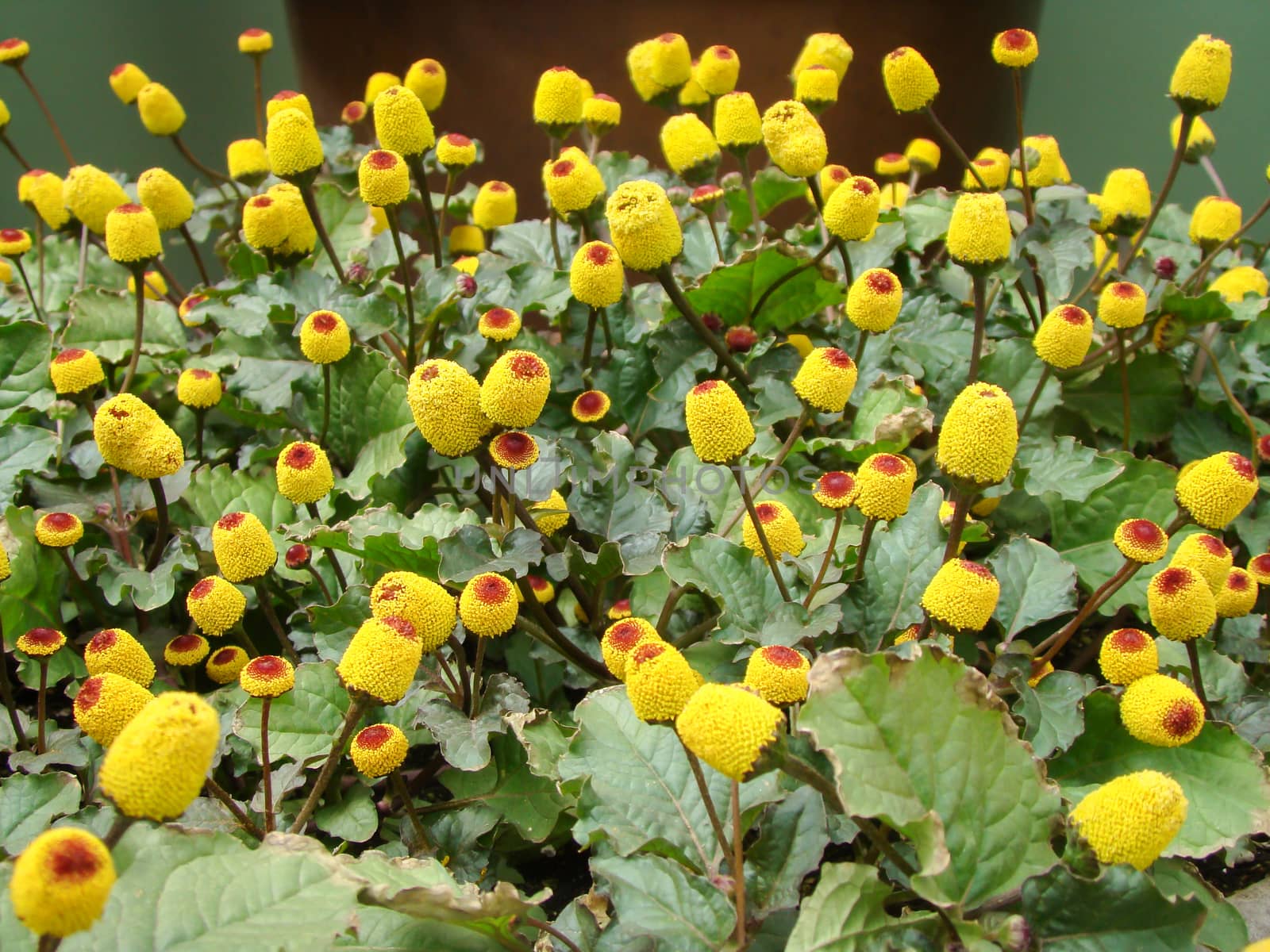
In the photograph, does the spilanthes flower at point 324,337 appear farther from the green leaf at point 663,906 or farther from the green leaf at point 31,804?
the green leaf at point 663,906

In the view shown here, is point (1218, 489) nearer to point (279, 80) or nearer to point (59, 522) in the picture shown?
point (59, 522)

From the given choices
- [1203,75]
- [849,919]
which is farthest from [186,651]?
[1203,75]

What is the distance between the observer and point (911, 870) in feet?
2.22

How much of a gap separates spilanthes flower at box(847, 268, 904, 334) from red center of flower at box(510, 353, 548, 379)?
0.32 meters

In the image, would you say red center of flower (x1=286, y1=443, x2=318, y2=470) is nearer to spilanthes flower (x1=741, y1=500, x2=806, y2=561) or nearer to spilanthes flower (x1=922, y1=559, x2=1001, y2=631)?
spilanthes flower (x1=741, y1=500, x2=806, y2=561)

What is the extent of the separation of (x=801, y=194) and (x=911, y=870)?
98 cm

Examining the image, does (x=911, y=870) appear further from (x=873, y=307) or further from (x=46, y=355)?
(x=46, y=355)

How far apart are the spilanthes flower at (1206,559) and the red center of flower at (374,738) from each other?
57 centimetres

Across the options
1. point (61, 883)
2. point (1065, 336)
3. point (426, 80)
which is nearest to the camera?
point (61, 883)

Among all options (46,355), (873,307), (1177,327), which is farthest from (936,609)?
(46,355)

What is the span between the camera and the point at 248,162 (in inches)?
54.6

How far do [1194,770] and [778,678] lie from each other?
35 centimetres

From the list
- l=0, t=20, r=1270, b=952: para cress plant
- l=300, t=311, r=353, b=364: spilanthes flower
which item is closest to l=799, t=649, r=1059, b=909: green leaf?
l=0, t=20, r=1270, b=952: para cress plant

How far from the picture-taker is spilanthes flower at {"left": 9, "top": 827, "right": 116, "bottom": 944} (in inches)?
18.9
